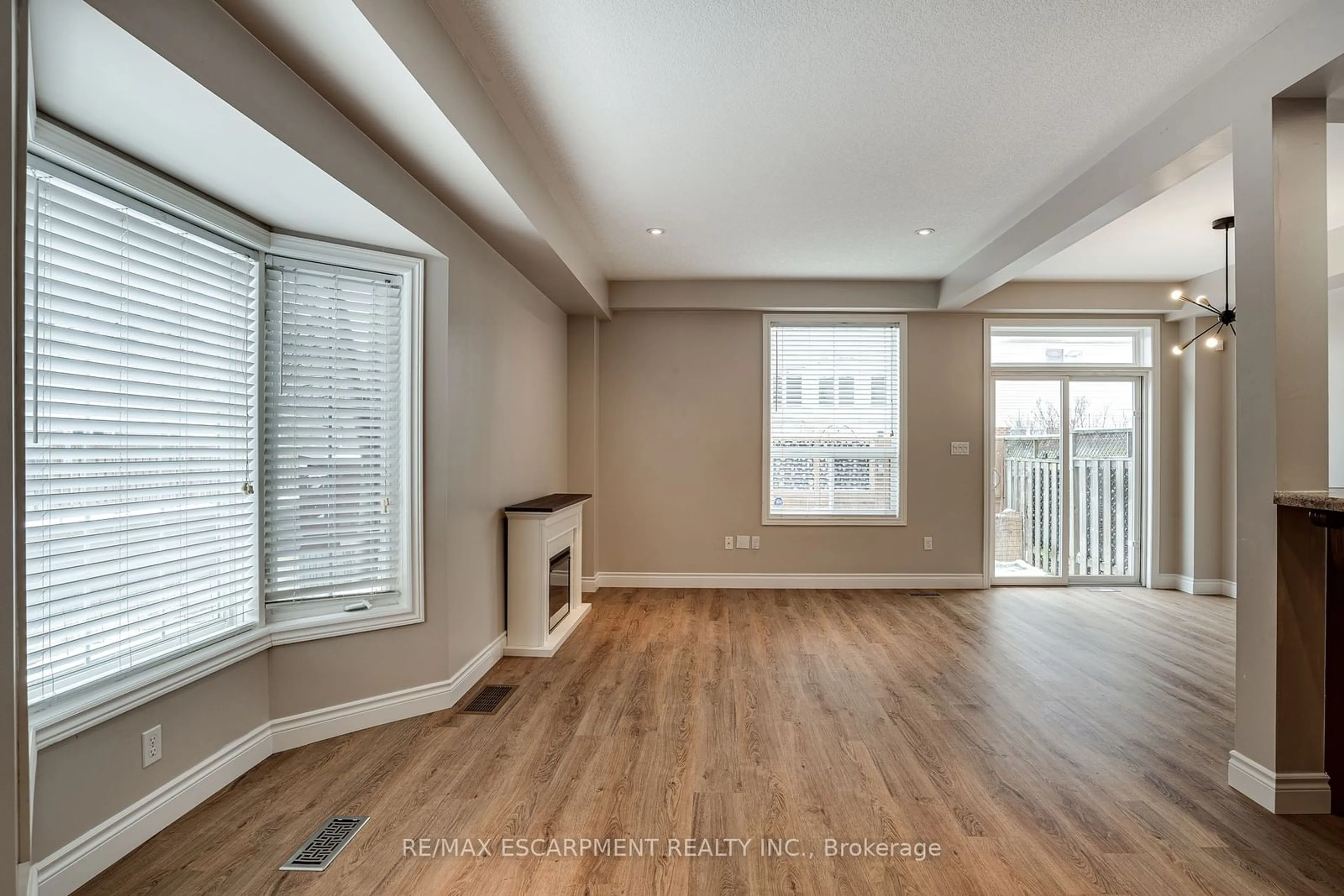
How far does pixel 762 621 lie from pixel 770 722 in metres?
1.77

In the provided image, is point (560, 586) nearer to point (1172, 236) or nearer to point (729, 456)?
point (729, 456)

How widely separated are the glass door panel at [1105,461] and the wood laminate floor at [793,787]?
2014mm

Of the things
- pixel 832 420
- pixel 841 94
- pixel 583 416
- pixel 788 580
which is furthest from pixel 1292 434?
pixel 583 416

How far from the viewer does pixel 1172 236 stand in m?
4.25

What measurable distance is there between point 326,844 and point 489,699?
1200mm

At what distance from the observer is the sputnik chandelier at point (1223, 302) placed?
4047 millimetres

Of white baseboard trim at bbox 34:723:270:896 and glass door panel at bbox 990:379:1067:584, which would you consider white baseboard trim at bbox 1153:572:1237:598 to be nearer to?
glass door panel at bbox 990:379:1067:584

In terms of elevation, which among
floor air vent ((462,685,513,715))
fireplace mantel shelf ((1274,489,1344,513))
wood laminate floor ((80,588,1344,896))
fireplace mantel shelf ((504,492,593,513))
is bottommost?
floor air vent ((462,685,513,715))

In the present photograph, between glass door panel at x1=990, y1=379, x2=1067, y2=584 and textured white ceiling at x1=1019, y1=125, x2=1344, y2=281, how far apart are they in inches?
42.0

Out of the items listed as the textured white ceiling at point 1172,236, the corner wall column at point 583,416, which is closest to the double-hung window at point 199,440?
the corner wall column at point 583,416

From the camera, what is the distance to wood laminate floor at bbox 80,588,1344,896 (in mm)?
1851

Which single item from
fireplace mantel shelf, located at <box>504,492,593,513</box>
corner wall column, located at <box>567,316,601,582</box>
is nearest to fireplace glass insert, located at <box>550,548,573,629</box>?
fireplace mantel shelf, located at <box>504,492,593,513</box>

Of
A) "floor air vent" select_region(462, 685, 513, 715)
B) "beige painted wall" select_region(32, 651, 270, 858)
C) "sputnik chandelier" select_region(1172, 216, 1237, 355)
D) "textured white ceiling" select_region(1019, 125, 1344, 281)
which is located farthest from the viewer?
"sputnik chandelier" select_region(1172, 216, 1237, 355)

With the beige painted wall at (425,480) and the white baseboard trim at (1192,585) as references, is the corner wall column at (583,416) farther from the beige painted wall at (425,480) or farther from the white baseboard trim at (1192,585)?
the white baseboard trim at (1192,585)
